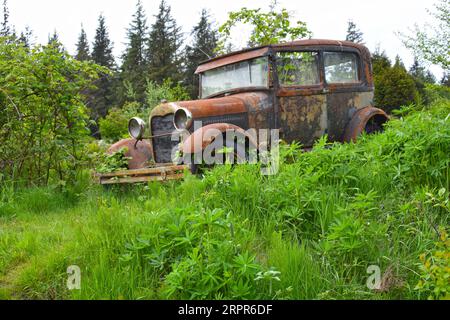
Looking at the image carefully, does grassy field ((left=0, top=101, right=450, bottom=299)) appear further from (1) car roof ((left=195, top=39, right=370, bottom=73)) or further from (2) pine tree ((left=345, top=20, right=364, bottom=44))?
(2) pine tree ((left=345, top=20, right=364, bottom=44))

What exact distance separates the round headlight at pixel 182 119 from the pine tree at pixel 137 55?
22.8 metres

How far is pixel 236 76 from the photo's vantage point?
6.41 meters

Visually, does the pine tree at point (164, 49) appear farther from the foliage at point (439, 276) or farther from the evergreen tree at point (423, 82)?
the foliage at point (439, 276)

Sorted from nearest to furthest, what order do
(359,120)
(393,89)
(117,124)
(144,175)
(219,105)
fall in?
(144,175) < (219,105) < (359,120) < (117,124) < (393,89)

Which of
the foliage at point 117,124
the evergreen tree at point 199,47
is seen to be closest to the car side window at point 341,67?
the foliage at point 117,124

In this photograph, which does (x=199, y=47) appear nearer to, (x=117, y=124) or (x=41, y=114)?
(x=117, y=124)

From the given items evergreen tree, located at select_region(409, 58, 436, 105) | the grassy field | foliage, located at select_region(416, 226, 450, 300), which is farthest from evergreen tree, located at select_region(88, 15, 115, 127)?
foliage, located at select_region(416, 226, 450, 300)

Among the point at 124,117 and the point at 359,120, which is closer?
the point at 359,120

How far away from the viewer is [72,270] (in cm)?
286

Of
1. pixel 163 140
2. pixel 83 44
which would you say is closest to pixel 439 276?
pixel 163 140

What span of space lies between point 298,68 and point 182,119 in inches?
77.0

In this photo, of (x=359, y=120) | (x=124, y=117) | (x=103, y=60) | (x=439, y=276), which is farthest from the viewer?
(x=103, y=60)

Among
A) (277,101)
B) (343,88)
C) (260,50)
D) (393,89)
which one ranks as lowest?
(277,101)
